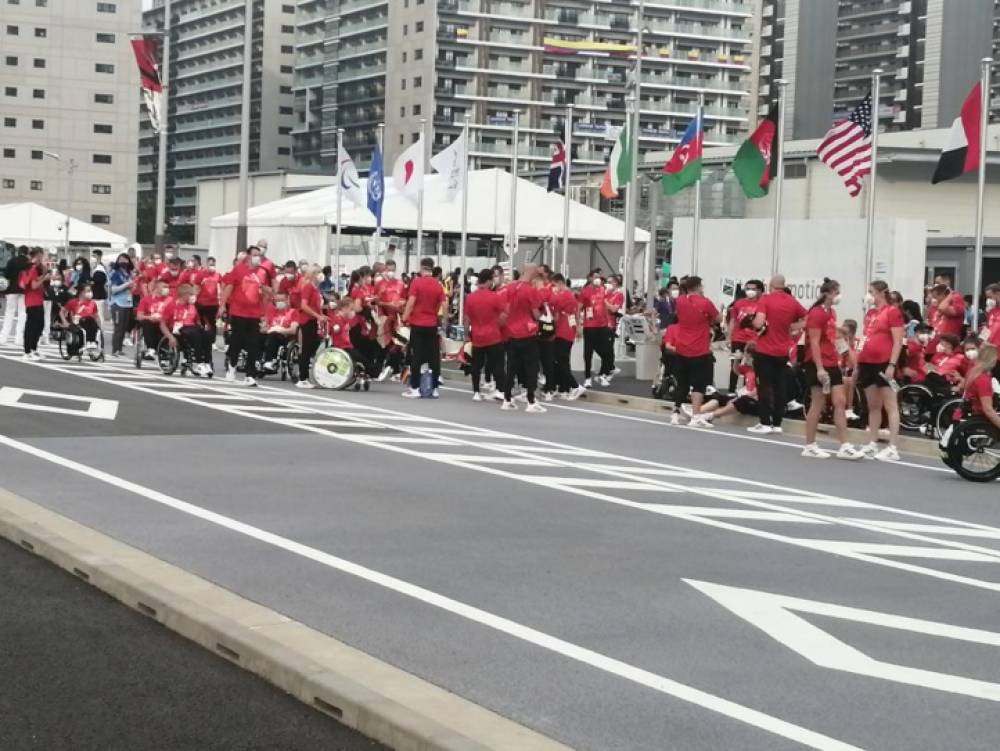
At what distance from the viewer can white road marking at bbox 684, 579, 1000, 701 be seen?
668 cm

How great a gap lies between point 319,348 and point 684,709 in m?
18.6

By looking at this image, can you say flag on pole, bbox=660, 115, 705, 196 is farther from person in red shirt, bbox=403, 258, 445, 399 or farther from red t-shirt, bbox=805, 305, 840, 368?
red t-shirt, bbox=805, 305, 840, 368

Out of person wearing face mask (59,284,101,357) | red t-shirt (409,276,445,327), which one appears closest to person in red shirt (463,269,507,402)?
red t-shirt (409,276,445,327)

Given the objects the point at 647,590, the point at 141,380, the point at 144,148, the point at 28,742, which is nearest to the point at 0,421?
the point at 141,380

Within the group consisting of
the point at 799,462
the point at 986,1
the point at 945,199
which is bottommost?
the point at 799,462

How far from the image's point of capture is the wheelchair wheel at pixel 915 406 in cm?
2011

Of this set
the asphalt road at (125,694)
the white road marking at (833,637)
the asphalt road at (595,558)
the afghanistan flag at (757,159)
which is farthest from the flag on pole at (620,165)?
the asphalt road at (125,694)

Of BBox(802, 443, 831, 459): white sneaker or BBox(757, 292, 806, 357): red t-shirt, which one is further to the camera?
BBox(757, 292, 806, 357): red t-shirt

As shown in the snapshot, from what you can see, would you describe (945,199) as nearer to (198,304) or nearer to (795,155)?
(795,155)

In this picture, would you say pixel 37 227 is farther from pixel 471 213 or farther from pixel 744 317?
pixel 744 317

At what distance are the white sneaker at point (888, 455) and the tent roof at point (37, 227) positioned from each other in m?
43.8

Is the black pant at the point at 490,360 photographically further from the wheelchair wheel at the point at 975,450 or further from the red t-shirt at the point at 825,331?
the wheelchair wheel at the point at 975,450

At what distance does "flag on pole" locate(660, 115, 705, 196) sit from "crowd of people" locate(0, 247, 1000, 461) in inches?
86.0

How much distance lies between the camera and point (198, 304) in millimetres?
27312
